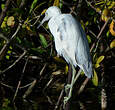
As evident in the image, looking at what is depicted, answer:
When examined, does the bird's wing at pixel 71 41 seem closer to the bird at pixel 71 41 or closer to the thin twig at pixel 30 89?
the bird at pixel 71 41

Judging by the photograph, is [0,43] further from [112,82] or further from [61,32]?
[112,82]

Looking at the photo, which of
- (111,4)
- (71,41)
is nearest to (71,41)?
(71,41)

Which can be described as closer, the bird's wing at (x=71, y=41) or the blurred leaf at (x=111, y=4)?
the bird's wing at (x=71, y=41)

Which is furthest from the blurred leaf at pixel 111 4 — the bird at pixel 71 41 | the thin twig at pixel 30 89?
the thin twig at pixel 30 89

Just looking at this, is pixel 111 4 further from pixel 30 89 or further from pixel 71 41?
pixel 30 89

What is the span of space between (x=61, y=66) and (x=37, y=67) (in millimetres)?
1116

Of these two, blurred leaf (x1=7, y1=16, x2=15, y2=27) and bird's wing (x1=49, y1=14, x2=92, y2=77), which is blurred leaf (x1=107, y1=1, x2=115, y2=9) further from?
blurred leaf (x1=7, y1=16, x2=15, y2=27)

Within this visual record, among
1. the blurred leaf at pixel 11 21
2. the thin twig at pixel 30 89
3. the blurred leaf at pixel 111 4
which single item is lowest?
the thin twig at pixel 30 89

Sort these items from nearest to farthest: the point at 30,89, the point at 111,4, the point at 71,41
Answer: the point at 71,41 < the point at 111,4 < the point at 30,89

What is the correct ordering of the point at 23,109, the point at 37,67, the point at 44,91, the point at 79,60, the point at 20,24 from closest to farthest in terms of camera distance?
1. the point at 79,60
2. the point at 20,24
3. the point at 23,109
4. the point at 44,91
5. the point at 37,67

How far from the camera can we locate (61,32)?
2.28 meters

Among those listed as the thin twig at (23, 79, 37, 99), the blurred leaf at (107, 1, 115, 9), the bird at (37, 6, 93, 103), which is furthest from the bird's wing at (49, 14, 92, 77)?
the thin twig at (23, 79, 37, 99)

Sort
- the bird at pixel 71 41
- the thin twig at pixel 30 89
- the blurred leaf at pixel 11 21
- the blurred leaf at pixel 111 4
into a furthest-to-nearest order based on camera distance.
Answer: the thin twig at pixel 30 89
the blurred leaf at pixel 11 21
the blurred leaf at pixel 111 4
the bird at pixel 71 41

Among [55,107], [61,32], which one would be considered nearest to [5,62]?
[55,107]
